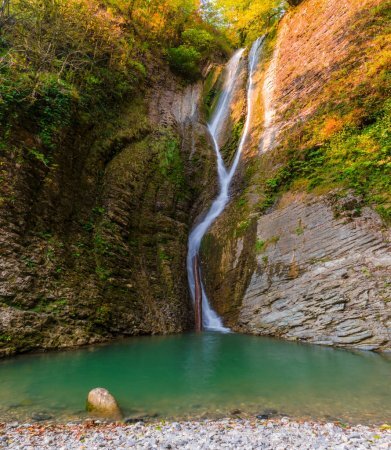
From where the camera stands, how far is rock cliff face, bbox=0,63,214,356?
738cm

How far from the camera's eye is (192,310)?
10812mm

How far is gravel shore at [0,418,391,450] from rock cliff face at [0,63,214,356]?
3933 mm

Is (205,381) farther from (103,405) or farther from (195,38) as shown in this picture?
(195,38)

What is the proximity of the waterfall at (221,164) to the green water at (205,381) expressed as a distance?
2.97 meters

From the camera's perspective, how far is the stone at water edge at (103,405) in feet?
12.7

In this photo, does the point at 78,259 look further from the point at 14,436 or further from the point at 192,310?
the point at 14,436

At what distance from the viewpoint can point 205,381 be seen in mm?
5309

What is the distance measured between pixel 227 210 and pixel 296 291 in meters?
4.68

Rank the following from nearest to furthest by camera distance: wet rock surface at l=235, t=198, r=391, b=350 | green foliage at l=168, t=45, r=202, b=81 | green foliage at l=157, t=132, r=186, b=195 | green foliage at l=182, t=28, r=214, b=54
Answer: wet rock surface at l=235, t=198, r=391, b=350
green foliage at l=157, t=132, r=186, b=195
green foliage at l=168, t=45, r=202, b=81
green foliage at l=182, t=28, r=214, b=54

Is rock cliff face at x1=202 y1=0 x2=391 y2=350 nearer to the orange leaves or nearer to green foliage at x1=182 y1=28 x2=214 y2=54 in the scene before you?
the orange leaves

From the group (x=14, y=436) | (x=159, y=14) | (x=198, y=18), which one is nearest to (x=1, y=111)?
(x=14, y=436)

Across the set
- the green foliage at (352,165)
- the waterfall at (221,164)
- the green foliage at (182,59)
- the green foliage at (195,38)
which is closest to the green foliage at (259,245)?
the green foliage at (352,165)

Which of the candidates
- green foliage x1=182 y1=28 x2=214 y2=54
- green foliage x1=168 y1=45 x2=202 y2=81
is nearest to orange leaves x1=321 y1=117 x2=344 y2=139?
green foliage x1=168 y1=45 x2=202 y2=81

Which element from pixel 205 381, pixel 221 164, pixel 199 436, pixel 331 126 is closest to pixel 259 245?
pixel 331 126
